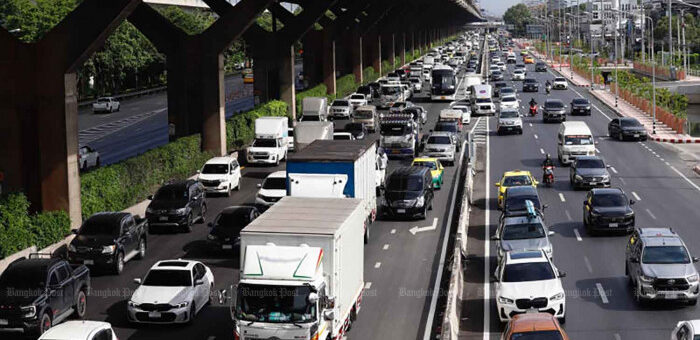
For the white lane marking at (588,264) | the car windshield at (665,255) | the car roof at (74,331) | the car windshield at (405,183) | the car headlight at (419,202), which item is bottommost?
the white lane marking at (588,264)

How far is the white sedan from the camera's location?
27828mm

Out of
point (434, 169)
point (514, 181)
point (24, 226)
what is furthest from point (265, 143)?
point (24, 226)

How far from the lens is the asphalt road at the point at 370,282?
27797 mm

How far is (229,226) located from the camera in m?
36.9

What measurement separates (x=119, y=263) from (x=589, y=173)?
78.9 ft

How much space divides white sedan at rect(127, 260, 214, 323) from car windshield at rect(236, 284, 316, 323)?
17.6ft

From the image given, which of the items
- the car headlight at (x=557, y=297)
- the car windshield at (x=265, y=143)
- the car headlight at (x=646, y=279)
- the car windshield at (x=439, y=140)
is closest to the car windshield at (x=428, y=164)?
the car windshield at (x=439, y=140)

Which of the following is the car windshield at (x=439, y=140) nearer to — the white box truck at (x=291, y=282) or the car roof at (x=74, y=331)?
the white box truck at (x=291, y=282)

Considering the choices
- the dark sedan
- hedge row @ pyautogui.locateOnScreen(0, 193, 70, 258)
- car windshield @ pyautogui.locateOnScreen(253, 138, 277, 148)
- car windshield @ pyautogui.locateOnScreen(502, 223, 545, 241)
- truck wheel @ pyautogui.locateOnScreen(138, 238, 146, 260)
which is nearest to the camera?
hedge row @ pyautogui.locateOnScreen(0, 193, 70, 258)

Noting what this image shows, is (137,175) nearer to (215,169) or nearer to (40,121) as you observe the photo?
(215,169)

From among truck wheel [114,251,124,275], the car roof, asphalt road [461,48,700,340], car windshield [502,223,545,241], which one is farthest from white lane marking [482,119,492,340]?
truck wheel [114,251,124,275]

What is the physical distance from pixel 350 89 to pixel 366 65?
34041 mm

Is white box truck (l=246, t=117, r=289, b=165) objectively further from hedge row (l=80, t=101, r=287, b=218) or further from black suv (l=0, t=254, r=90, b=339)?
black suv (l=0, t=254, r=90, b=339)

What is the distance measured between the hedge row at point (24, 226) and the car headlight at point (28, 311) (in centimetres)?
733
